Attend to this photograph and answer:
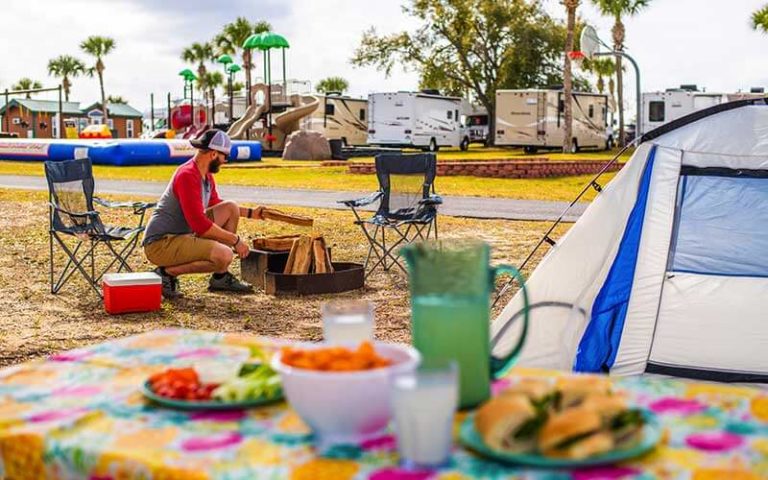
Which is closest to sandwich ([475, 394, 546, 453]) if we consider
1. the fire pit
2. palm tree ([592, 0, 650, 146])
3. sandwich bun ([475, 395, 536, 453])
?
sandwich bun ([475, 395, 536, 453])

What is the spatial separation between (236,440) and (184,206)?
432 centimetres

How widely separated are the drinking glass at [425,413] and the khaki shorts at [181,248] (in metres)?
4.63

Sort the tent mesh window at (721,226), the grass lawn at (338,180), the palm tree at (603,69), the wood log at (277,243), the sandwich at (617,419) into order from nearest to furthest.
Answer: the sandwich at (617,419) → the tent mesh window at (721,226) → the wood log at (277,243) → the grass lawn at (338,180) → the palm tree at (603,69)

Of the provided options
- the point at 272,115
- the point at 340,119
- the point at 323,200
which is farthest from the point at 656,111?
the point at 323,200

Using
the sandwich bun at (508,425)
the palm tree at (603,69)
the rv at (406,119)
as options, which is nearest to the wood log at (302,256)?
the sandwich bun at (508,425)

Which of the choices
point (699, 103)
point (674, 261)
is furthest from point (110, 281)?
point (699, 103)

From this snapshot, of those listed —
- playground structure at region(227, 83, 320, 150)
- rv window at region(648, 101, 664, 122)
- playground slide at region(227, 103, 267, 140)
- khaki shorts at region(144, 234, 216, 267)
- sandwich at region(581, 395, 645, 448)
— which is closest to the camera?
sandwich at region(581, 395, 645, 448)

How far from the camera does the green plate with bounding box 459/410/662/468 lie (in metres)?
1.42

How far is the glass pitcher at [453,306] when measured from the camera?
1.59m

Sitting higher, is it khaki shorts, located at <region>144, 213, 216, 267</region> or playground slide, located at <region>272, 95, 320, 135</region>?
playground slide, located at <region>272, 95, 320, 135</region>

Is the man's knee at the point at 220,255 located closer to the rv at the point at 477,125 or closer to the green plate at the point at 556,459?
the green plate at the point at 556,459

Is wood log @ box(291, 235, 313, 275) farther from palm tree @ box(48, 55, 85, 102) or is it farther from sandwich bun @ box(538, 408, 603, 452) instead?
palm tree @ box(48, 55, 85, 102)

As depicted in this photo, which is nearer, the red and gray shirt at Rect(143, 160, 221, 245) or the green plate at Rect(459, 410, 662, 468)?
the green plate at Rect(459, 410, 662, 468)

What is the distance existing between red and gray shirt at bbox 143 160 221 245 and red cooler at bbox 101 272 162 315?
286mm
